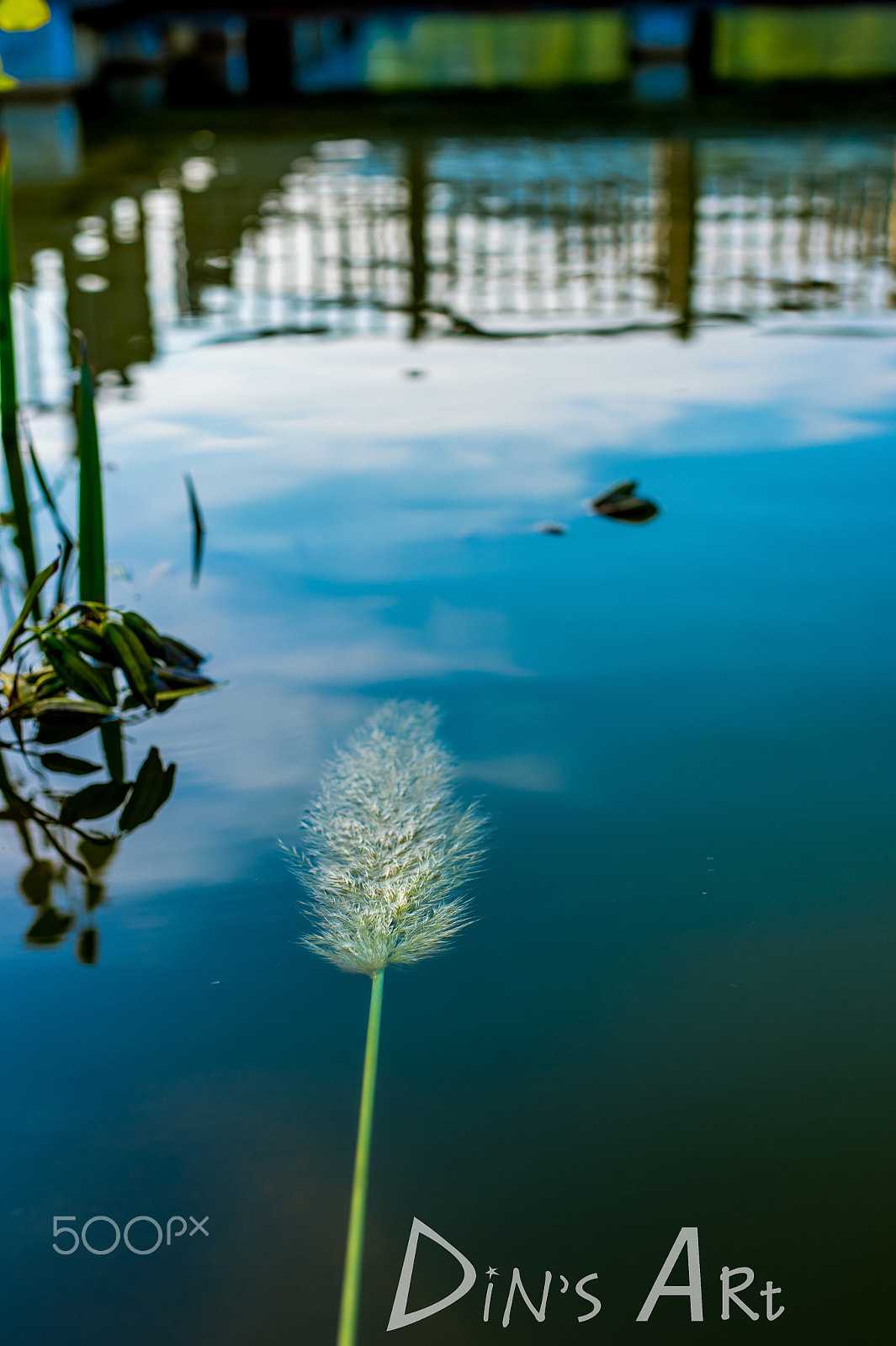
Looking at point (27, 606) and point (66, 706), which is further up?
point (27, 606)

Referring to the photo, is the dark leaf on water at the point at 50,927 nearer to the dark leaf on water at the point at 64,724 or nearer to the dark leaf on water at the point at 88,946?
the dark leaf on water at the point at 88,946

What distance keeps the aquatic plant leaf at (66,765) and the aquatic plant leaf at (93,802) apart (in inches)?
1.7

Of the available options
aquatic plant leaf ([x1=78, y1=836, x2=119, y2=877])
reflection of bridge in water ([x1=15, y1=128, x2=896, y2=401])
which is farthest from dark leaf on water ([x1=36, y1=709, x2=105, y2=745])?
reflection of bridge in water ([x1=15, y1=128, x2=896, y2=401])

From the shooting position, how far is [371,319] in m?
3.88

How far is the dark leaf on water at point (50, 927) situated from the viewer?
133 centimetres

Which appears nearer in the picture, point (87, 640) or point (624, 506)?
point (87, 640)

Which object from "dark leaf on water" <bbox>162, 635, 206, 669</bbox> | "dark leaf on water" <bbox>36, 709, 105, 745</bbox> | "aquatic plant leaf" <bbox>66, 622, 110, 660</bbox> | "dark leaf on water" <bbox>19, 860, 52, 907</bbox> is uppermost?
"aquatic plant leaf" <bbox>66, 622, 110, 660</bbox>

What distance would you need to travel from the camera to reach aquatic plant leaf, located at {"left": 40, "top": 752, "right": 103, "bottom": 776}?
1629 millimetres

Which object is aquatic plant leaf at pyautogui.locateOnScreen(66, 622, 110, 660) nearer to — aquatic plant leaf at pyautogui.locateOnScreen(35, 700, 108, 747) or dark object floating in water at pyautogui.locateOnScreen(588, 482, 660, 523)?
aquatic plant leaf at pyautogui.locateOnScreen(35, 700, 108, 747)

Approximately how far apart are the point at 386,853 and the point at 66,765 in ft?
1.80

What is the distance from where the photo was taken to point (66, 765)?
64.7 inches

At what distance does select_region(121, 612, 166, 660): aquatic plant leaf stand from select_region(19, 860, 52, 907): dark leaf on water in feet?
1.23

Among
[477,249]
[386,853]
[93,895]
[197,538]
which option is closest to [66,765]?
[93,895]

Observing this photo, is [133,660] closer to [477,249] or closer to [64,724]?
[64,724]
